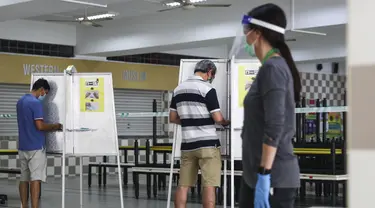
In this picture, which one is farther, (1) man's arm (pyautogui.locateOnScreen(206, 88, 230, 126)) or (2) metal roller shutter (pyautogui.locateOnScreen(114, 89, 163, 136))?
(2) metal roller shutter (pyautogui.locateOnScreen(114, 89, 163, 136))

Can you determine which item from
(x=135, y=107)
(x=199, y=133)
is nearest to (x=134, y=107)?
(x=135, y=107)

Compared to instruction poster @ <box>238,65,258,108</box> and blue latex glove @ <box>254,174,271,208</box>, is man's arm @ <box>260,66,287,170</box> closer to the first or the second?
blue latex glove @ <box>254,174,271,208</box>

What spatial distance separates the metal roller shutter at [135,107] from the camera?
16094 millimetres

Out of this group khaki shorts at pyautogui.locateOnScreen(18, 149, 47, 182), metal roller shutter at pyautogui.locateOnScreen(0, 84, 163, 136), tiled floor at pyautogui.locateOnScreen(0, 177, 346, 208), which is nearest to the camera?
khaki shorts at pyautogui.locateOnScreen(18, 149, 47, 182)

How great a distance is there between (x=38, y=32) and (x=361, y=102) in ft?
44.9

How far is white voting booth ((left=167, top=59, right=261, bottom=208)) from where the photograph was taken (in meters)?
6.53

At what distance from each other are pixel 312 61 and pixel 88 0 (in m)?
8.71

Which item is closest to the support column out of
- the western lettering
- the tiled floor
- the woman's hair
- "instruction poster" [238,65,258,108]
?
the woman's hair

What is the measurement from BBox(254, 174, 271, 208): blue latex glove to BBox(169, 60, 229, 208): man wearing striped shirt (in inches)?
126

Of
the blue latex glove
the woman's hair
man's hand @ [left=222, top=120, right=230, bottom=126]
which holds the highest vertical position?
the woman's hair

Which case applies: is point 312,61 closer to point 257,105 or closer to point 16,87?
point 16,87

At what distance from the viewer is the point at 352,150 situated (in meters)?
1.67

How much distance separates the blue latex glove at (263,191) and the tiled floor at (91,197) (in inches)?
240

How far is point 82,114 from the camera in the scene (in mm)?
7395
